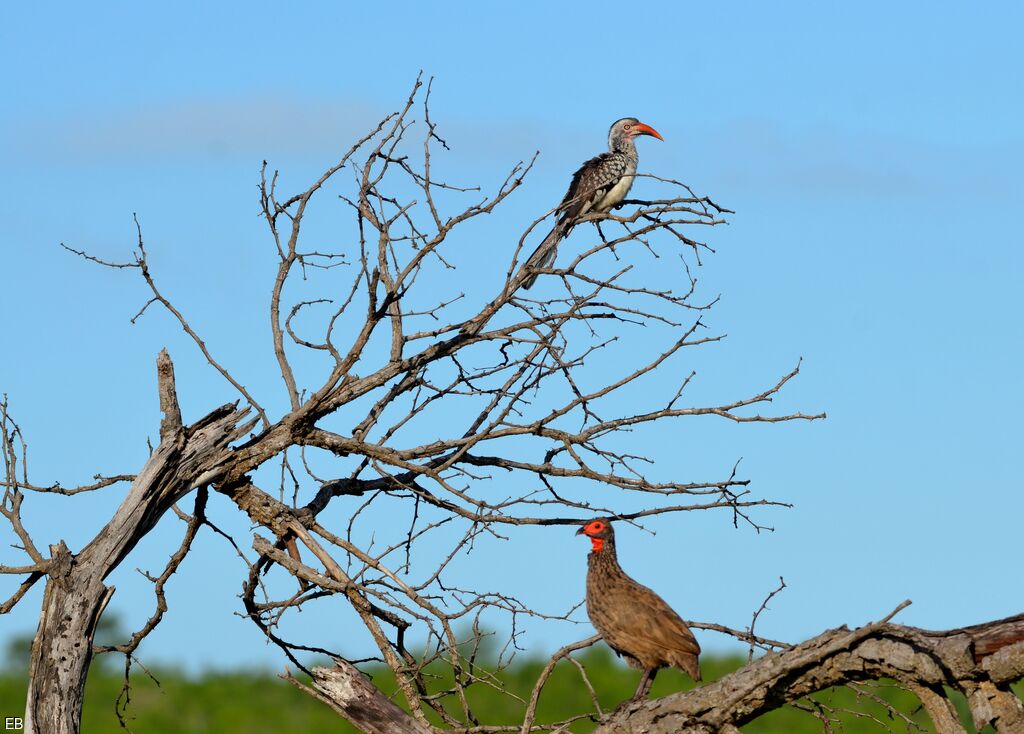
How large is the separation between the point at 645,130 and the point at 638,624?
655 cm

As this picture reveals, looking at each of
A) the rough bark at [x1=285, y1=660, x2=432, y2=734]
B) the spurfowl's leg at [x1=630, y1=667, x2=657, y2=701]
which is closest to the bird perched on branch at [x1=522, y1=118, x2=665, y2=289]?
the spurfowl's leg at [x1=630, y1=667, x2=657, y2=701]

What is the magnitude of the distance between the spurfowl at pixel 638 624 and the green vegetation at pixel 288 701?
8738mm

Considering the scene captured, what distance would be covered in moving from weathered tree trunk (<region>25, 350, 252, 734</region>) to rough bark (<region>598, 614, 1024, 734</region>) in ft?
9.68

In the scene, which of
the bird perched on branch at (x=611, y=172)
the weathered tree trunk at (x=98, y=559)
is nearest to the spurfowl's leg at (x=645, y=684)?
the weathered tree trunk at (x=98, y=559)

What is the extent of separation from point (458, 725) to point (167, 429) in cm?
216

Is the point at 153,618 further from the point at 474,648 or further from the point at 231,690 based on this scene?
the point at 231,690

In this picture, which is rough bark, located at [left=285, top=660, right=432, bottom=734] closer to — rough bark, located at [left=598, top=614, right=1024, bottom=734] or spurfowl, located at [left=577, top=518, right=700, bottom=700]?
spurfowl, located at [left=577, top=518, right=700, bottom=700]

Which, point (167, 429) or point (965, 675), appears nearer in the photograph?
point (965, 675)

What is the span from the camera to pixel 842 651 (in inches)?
214

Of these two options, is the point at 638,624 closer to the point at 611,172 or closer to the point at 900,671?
the point at 900,671

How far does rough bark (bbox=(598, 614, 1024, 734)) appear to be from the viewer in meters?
5.30

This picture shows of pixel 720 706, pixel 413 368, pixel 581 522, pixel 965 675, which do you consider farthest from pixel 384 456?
pixel 965 675

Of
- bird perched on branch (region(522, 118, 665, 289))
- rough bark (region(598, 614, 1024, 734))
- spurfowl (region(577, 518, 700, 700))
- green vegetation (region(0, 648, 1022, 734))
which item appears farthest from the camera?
green vegetation (region(0, 648, 1022, 734))

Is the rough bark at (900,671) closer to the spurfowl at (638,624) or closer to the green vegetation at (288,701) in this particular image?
the spurfowl at (638,624)
